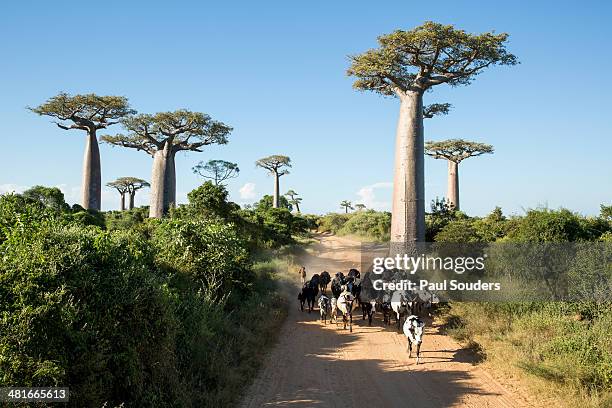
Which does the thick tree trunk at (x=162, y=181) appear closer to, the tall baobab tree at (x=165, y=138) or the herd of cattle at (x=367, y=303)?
the tall baobab tree at (x=165, y=138)

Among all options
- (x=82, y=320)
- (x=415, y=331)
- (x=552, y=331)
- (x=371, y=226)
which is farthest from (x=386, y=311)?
(x=371, y=226)

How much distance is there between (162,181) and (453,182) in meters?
21.5

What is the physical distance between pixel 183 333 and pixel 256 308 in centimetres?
451

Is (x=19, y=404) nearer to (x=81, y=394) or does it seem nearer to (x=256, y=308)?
(x=81, y=394)

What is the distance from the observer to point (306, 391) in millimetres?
8070

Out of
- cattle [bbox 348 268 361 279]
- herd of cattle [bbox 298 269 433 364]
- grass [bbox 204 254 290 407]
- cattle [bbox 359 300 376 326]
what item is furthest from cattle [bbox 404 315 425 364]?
cattle [bbox 348 268 361 279]

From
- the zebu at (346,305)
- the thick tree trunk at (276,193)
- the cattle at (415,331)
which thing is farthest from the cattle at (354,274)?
the thick tree trunk at (276,193)

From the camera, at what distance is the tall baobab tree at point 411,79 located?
16641mm

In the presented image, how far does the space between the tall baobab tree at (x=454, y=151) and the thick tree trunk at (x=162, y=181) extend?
788 inches

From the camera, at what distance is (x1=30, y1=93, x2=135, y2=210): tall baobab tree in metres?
26.8

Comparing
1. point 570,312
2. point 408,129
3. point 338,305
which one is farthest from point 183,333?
point 408,129

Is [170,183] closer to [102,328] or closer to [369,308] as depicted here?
[369,308]

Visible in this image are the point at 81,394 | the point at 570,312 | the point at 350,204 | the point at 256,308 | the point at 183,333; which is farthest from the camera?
the point at 350,204

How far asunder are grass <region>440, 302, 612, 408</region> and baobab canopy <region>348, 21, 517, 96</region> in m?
8.91
